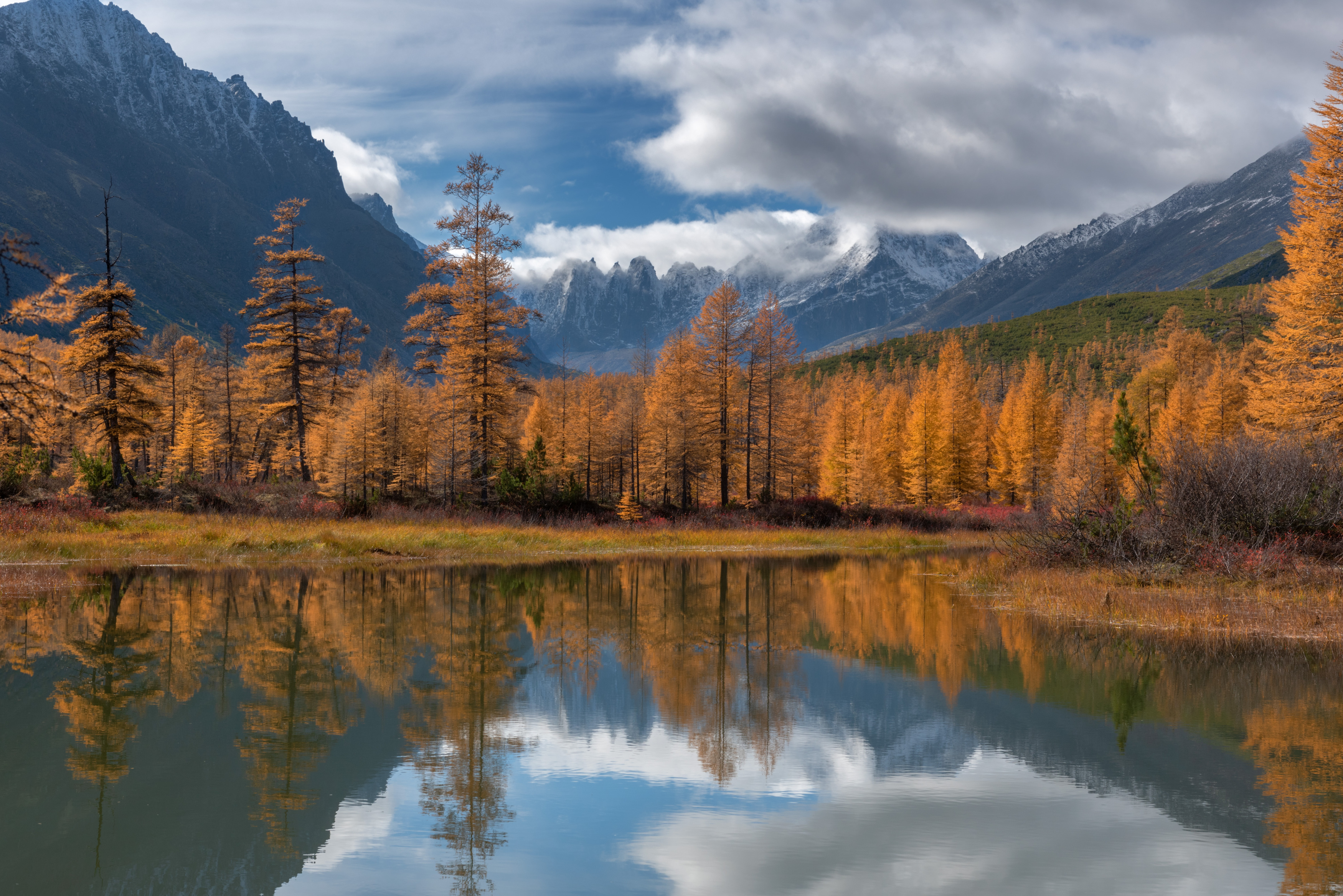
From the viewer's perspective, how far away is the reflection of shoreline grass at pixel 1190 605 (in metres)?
13.8

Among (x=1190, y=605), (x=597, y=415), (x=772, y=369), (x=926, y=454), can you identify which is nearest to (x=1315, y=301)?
(x=1190, y=605)

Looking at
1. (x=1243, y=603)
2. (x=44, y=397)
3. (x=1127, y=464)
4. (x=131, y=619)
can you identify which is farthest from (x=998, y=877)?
(x=44, y=397)

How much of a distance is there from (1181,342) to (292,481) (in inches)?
3332

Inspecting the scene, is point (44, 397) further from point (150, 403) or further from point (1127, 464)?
point (1127, 464)

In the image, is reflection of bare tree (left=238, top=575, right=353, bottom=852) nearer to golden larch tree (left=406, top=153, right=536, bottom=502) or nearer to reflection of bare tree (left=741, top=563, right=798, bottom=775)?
reflection of bare tree (left=741, top=563, right=798, bottom=775)

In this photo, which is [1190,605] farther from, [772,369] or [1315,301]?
[772,369]

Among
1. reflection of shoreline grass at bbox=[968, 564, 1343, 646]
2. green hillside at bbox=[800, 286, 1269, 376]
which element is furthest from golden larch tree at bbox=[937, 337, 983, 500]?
green hillside at bbox=[800, 286, 1269, 376]

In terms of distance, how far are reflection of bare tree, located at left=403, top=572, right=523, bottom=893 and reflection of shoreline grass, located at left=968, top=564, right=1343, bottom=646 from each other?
10.7 meters

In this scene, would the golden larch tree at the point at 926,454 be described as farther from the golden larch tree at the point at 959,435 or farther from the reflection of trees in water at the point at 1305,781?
the reflection of trees in water at the point at 1305,781

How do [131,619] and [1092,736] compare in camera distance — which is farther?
[131,619]

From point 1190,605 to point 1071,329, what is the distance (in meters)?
155

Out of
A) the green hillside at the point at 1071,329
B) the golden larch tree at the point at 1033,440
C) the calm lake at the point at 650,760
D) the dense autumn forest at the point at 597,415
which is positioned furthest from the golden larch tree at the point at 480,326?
the green hillside at the point at 1071,329

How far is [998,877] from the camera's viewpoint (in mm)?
5555

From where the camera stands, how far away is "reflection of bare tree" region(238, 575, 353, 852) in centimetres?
682
